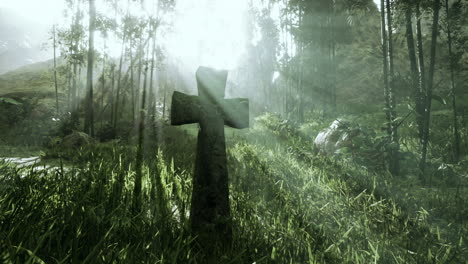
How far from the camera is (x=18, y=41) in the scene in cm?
9688

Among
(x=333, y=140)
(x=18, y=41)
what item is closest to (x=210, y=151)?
(x=333, y=140)

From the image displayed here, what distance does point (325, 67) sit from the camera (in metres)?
16.0

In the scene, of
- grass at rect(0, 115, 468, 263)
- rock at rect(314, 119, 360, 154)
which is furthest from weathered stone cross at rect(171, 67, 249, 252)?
rock at rect(314, 119, 360, 154)

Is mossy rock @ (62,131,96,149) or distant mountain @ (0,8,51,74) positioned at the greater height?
distant mountain @ (0,8,51,74)

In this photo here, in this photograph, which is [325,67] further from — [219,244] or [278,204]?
[219,244]

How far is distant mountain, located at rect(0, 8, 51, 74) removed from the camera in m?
82.3

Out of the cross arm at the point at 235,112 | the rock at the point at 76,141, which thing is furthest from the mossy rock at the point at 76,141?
the cross arm at the point at 235,112

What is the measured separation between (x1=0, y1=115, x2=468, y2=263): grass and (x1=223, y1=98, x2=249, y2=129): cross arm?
34.0 inches

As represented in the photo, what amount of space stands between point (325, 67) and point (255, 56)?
15.7 metres

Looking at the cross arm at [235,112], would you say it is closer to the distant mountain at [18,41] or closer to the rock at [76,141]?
the rock at [76,141]

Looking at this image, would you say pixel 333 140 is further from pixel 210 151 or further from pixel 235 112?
pixel 210 151

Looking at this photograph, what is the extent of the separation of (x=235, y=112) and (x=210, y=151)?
42 centimetres

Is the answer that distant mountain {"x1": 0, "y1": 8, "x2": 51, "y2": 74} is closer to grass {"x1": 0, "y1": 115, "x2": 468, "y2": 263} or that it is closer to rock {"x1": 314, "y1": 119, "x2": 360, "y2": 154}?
rock {"x1": 314, "y1": 119, "x2": 360, "y2": 154}

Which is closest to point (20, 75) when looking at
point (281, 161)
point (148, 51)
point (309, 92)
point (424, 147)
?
point (148, 51)
